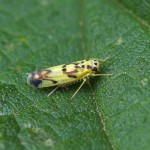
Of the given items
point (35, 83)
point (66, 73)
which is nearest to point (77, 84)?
point (66, 73)

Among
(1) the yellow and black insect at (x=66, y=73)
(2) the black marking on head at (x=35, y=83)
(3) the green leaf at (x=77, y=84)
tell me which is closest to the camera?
(3) the green leaf at (x=77, y=84)

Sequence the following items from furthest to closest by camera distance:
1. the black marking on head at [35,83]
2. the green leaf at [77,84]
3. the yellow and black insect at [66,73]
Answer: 1. the yellow and black insect at [66,73]
2. the black marking on head at [35,83]
3. the green leaf at [77,84]

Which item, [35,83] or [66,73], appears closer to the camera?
[35,83]

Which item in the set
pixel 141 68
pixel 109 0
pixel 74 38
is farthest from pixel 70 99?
pixel 109 0

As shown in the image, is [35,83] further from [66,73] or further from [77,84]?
[77,84]

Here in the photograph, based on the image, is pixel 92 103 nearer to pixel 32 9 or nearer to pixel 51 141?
pixel 51 141
